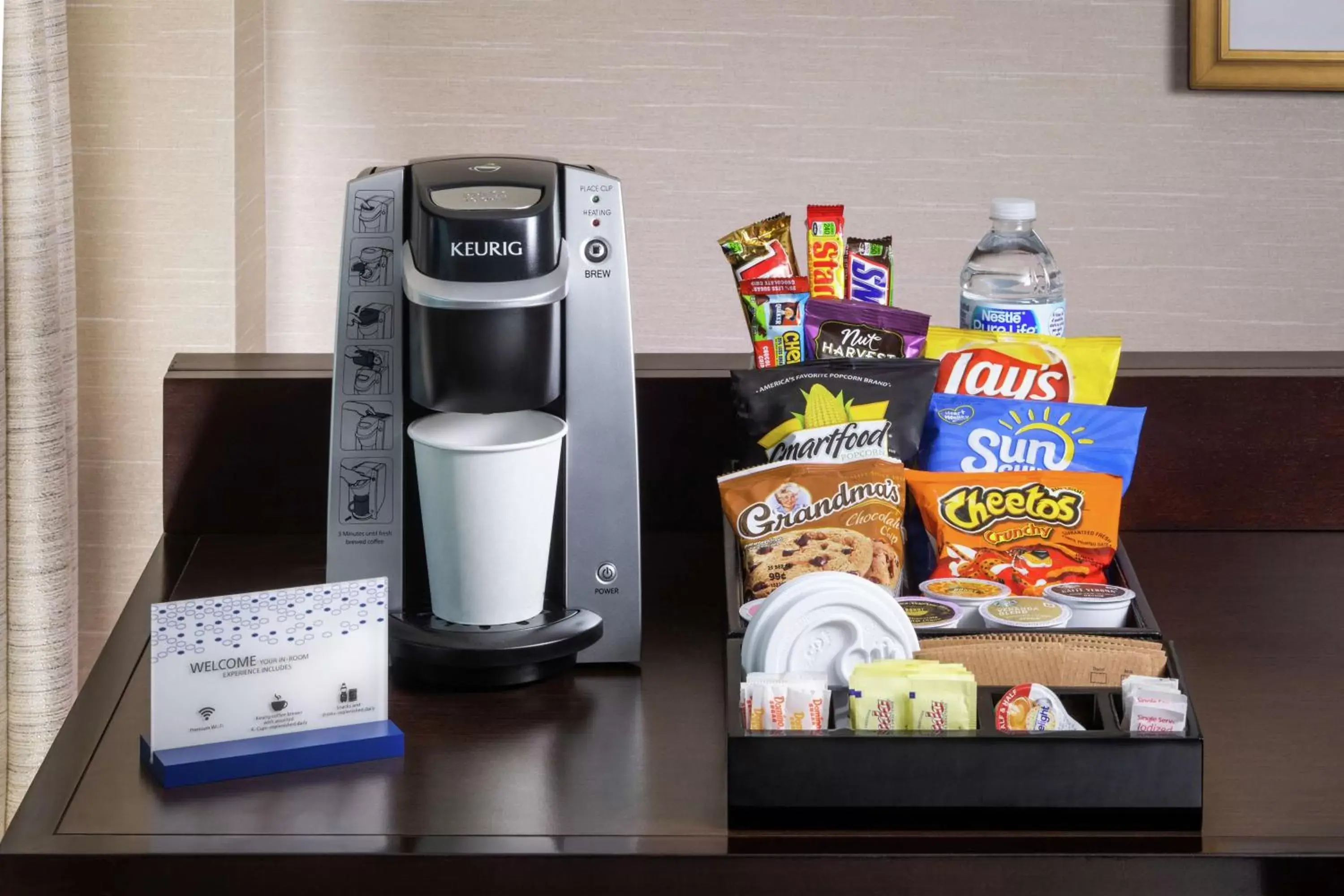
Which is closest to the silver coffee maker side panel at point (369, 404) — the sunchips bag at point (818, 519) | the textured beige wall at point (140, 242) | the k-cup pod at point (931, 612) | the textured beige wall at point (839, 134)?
the sunchips bag at point (818, 519)

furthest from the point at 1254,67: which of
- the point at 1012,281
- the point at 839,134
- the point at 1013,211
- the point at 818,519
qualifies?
the point at 818,519

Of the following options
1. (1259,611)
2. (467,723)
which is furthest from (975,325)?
(467,723)

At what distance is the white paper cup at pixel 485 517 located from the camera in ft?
2.88

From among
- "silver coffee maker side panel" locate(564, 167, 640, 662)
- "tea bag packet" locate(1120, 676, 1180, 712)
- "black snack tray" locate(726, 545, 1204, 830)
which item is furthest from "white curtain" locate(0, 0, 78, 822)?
"tea bag packet" locate(1120, 676, 1180, 712)

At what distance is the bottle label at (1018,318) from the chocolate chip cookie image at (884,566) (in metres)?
0.22

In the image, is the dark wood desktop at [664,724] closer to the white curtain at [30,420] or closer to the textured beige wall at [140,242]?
the white curtain at [30,420]

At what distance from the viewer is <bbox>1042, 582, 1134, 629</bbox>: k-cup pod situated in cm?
90

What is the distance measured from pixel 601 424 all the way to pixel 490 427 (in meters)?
0.07

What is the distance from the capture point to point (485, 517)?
0.88 metres

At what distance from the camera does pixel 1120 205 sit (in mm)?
2400

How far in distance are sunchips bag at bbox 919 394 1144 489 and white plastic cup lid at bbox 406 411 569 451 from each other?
0.33 m

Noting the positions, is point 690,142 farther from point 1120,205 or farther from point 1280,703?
point 1280,703

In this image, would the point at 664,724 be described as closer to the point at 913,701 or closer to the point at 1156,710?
the point at 913,701

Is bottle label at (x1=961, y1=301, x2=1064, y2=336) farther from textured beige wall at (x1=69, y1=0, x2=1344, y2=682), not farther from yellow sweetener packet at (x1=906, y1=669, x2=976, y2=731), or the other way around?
A: textured beige wall at (x1=69, y1=0, x2=1344, y2=682)
